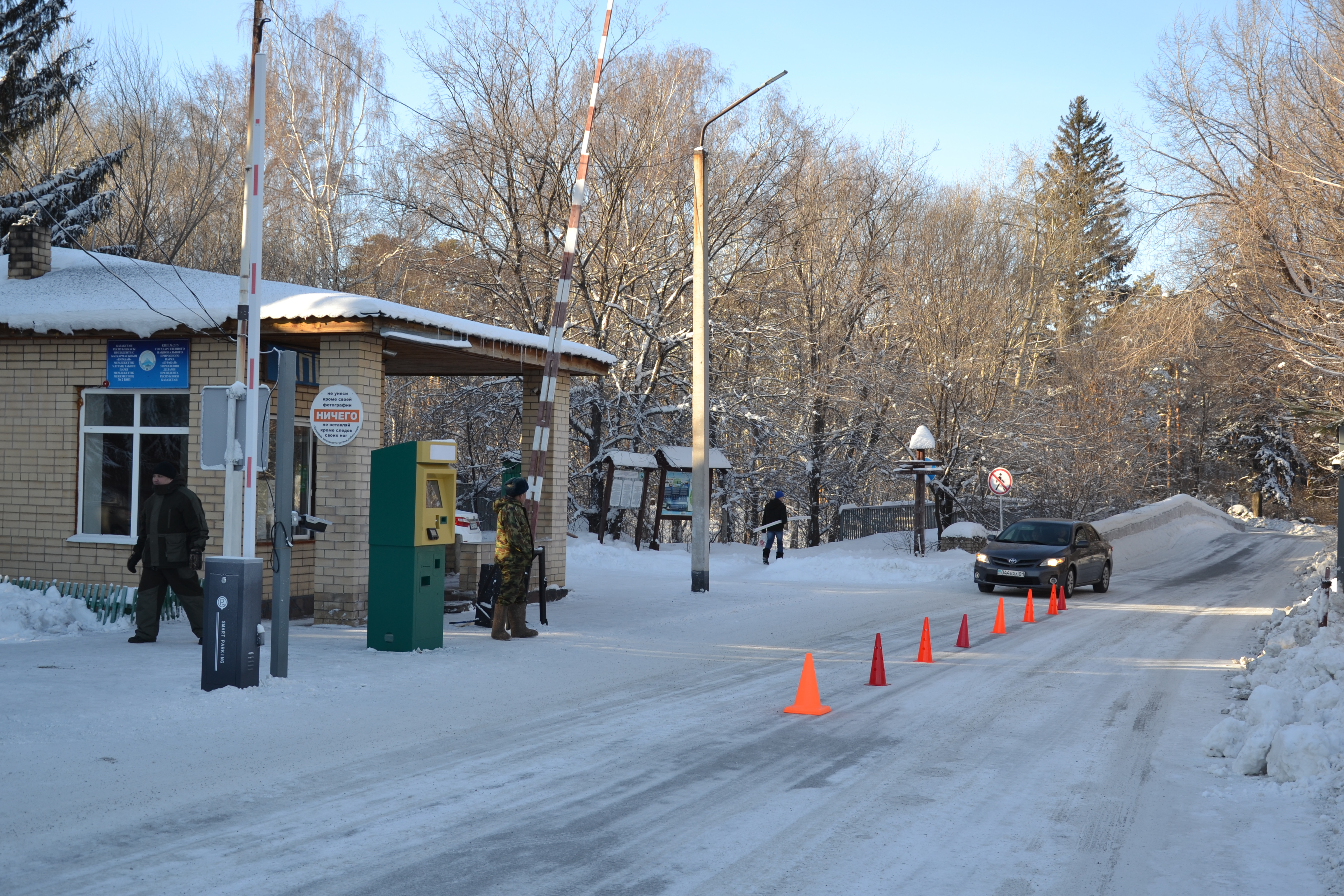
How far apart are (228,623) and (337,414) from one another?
269cm

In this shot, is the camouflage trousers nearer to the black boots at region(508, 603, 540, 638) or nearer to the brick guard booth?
the black boots at region(508, 603, 540, 638)

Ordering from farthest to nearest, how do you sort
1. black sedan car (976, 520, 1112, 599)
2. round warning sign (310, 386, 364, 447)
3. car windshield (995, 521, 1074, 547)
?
car windshield (995, 521, 1074, 547)
black sedan car (976, 520, 1112, 599)
round warning sign (310, 386, 364, 447)

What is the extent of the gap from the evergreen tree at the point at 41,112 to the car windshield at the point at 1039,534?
22463mm

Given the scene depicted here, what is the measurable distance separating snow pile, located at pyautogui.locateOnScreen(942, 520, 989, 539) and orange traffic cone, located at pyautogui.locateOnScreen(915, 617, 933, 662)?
15919 mm

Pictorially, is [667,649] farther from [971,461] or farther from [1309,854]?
[971,461]

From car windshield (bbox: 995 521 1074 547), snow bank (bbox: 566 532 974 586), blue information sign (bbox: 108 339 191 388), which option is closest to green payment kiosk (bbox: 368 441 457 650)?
blue information sign (bbox: 108 339 191 388)

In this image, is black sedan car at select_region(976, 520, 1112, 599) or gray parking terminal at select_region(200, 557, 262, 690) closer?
gray parking terminal at select_region(200, 557, 262, 690)

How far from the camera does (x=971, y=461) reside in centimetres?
3105

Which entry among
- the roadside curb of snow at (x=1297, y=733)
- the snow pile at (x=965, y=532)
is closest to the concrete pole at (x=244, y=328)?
the roadside curb of snow at (x=1297, y=733)

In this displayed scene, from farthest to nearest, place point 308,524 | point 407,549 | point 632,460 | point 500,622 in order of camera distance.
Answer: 1. point 632,460
2. point 500,622
3. point 407,549
4. point 308,524

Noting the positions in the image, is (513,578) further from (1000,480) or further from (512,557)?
(1000,480)

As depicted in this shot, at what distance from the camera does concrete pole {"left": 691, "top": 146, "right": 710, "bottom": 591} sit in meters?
19.2

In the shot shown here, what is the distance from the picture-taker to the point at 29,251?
15.9 metres

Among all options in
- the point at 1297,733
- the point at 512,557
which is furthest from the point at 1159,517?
the point at 1297,733
